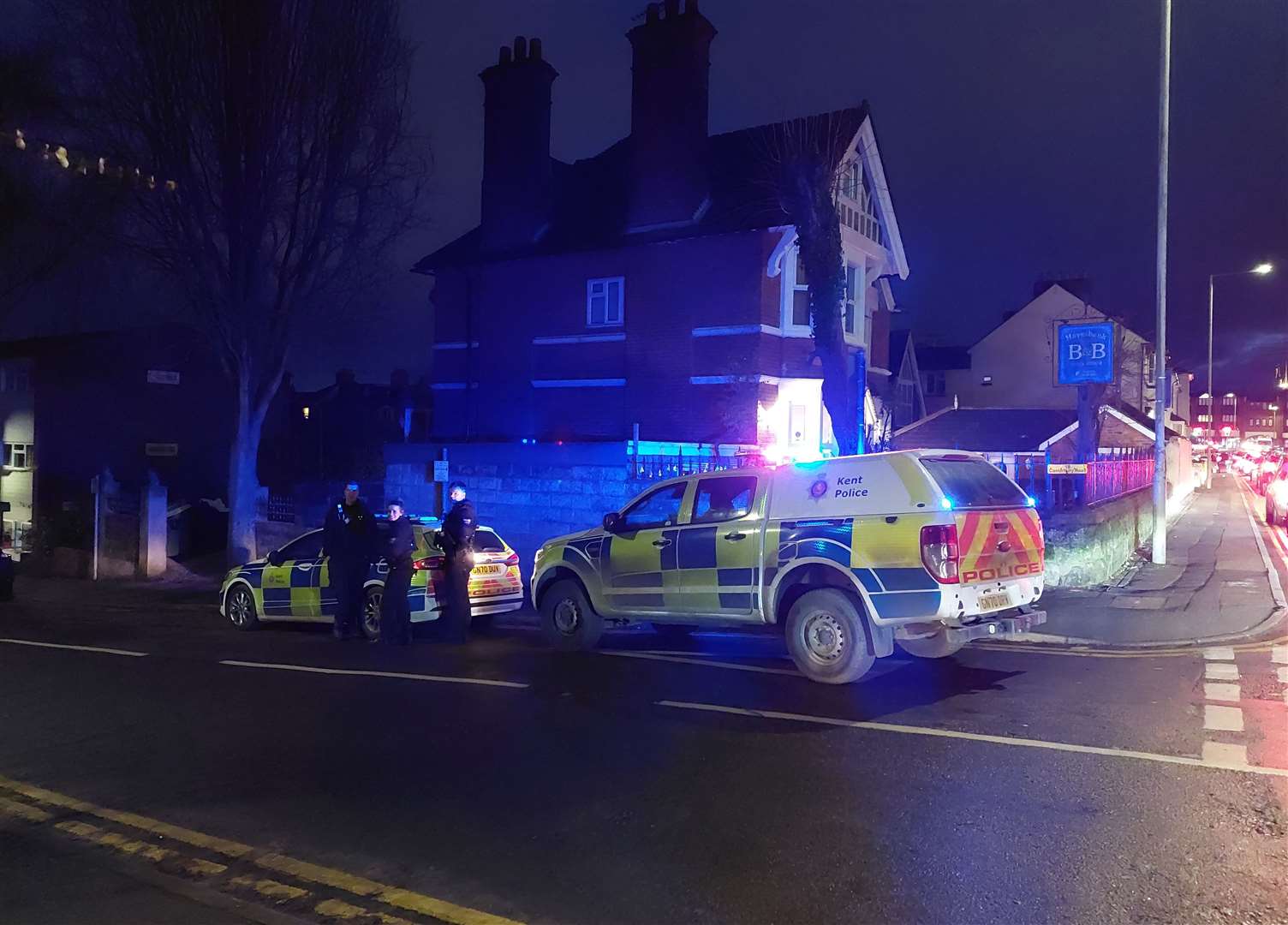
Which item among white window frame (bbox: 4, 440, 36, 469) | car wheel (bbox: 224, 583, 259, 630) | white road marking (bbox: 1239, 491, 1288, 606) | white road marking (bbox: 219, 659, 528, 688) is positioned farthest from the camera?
white window frame (bbox: 4, 440, 36, 469)

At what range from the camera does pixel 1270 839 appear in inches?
185

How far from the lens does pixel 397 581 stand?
1105 centimetres

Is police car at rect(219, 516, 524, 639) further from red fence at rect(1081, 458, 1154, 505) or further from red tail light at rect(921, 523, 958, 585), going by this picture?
red fence at rect(1081, 458, 1154, 505)

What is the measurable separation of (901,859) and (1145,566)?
43.7 feet

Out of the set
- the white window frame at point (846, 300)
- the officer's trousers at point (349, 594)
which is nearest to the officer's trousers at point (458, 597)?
the officer's trousers at point (349, 594)

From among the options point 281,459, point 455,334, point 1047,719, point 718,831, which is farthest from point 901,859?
point 281,459

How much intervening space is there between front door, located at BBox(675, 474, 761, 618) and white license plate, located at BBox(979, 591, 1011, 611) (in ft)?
6.24

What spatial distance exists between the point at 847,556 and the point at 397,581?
533cm

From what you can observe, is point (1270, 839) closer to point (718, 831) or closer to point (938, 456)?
point (718, 831)

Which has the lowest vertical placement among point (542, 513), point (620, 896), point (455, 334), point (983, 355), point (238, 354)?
point (620, 896)

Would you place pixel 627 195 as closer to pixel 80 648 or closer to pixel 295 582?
pixel 295 582

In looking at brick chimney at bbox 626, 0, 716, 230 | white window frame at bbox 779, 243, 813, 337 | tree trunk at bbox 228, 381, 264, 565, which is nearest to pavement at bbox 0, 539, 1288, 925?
tree trunk at bbox 228, 381, 264, 565

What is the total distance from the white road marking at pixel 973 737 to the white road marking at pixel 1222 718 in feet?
3.03

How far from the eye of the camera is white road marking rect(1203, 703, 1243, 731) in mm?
6758
